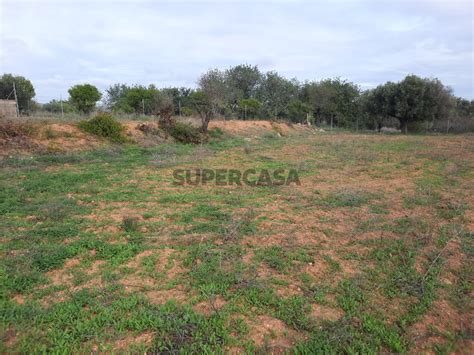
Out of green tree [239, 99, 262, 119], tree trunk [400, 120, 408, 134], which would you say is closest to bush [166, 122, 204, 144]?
green tree [239, 99, 262, 119]

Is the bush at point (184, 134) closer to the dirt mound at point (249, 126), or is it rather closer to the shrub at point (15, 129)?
the dirt mound at point (249, 126)

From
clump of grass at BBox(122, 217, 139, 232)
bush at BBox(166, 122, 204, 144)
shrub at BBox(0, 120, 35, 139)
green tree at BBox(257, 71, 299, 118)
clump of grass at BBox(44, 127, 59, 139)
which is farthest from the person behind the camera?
green tree at BBox(257, 71, 299, 118)

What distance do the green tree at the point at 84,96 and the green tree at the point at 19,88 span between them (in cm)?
332

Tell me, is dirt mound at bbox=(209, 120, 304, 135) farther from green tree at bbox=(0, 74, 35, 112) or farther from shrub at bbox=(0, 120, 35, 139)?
green tree at bbox=(0, 74, 35, 112)

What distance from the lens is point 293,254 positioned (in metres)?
3.73

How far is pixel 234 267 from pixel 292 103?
29746 millimetres

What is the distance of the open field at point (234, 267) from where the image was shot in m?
2.46

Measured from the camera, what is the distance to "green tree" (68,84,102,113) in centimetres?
1683

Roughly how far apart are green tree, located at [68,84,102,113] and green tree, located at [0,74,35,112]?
10.9 feet

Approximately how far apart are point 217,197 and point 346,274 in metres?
3.23

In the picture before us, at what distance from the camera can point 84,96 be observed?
1697cm

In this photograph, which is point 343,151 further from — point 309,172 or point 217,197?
point 217,197

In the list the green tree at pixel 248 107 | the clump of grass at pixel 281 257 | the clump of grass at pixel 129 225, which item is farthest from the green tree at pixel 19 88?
the clump of grass at pixel 281 257

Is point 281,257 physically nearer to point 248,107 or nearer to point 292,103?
point 248,107
